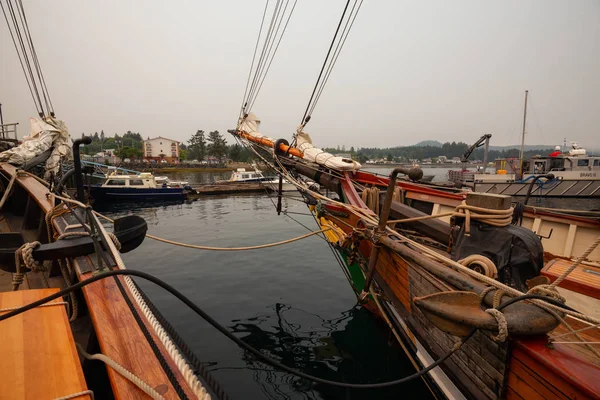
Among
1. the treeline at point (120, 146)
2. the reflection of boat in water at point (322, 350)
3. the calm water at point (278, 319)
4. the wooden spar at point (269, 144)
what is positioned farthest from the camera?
the treeline at point (120, 146)

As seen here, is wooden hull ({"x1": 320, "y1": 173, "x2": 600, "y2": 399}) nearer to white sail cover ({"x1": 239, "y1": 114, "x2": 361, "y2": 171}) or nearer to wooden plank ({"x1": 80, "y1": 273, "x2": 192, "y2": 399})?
white sail cover ({"x1": 239, "y1": 114, "x2": 361, "y2": 171})

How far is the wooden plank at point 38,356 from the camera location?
135 centimetres

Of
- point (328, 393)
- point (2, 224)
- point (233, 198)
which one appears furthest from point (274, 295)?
point (233, 198)

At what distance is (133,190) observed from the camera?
2609cm

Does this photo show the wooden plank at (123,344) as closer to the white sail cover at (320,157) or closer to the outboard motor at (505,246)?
the outboard motor at (505,246)

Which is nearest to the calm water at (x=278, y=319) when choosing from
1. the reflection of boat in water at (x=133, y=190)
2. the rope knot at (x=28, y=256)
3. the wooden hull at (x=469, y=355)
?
the wooden hull at (x=469, y=355)

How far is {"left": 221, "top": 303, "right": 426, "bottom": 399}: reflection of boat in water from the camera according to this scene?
4.61 m

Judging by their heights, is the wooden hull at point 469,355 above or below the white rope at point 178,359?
below

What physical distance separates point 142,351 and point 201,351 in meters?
4.43

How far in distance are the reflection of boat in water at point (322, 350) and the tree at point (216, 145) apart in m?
84.1

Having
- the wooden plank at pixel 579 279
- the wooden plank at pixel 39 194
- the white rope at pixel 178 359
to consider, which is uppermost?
the wooden plank at pixel 39 194

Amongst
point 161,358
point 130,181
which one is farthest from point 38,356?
point 130,181

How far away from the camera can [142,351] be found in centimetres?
160

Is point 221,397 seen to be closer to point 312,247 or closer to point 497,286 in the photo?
point 497,286
